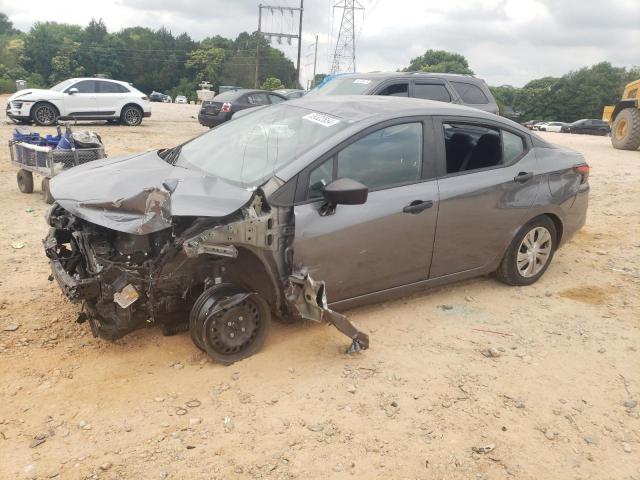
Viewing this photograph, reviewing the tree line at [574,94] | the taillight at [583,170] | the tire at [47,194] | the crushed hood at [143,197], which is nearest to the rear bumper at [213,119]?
the tire at [47,194]

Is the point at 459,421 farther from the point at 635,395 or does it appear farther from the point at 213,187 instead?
the point at 213,187

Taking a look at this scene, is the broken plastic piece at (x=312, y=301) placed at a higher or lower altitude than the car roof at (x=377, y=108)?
lower

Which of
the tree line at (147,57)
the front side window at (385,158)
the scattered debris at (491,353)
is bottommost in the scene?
the scattered debris at (491,353)

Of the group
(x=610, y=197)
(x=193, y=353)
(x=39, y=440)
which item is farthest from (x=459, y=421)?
(x=610, y=197)

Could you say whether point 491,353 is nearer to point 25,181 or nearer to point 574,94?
point 25,181

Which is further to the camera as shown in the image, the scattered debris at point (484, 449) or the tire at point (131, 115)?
the tire at point (131, 115)

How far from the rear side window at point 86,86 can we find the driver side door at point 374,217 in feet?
48.0

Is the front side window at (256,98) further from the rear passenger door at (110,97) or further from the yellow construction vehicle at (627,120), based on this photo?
the yellow construction vehicle at (627,120)

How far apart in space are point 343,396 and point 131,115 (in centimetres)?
1605

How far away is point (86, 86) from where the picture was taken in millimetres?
15992

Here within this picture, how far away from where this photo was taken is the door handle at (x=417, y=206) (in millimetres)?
3702

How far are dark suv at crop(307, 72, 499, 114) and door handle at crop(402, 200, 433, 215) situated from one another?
4.64m

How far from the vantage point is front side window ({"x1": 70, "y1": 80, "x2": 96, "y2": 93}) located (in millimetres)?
15836

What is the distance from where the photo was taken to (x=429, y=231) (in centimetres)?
385
